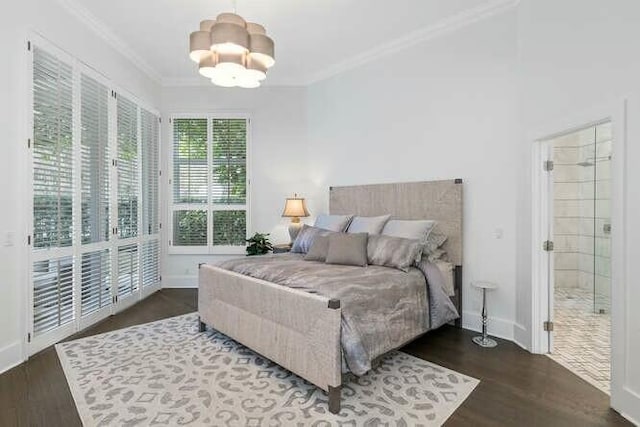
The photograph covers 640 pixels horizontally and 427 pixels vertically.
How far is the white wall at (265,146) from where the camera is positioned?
5.28m

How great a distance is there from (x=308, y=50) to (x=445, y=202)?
2.59 m

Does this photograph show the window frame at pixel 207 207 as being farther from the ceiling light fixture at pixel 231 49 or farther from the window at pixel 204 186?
the ceiling light fixture at pixel 231 49

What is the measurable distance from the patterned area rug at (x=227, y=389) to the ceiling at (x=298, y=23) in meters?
3.27

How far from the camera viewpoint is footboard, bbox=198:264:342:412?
6.98ft

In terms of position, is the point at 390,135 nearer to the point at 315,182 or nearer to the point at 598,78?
the point at 315,182

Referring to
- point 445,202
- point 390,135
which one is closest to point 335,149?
point 390,135

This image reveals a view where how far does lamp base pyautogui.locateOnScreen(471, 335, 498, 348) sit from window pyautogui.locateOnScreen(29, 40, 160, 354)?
3938 millimetres

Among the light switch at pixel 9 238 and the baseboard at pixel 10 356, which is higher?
the light switch at pixel 9 238

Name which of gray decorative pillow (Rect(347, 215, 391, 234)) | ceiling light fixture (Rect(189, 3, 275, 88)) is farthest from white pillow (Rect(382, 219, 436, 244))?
ceiling light fixture (Rect(189, 3, 275, 88))

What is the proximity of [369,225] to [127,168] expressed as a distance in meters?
3.16

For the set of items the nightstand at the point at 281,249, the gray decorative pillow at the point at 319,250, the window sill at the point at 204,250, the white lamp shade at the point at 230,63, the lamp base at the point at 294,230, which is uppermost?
the white lamp shade at the point at 230,63

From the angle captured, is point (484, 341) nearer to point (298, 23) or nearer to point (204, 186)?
point (298, 23)

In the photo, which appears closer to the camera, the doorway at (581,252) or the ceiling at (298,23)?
the doorway at (581,252)

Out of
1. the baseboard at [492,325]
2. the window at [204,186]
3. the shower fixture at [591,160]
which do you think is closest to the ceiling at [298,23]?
the window at [204,186]
